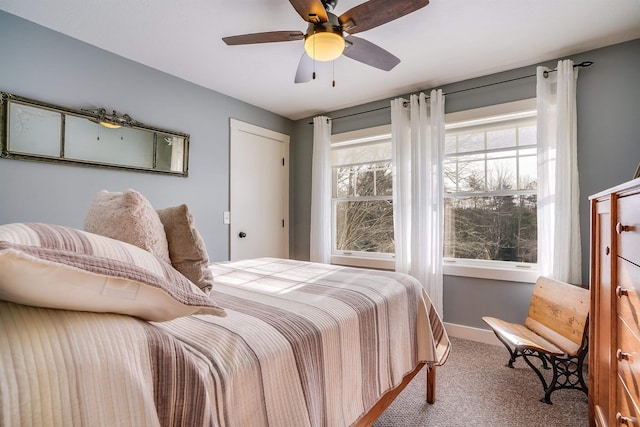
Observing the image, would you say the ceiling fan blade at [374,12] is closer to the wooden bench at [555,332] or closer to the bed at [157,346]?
the bed at [157,346]

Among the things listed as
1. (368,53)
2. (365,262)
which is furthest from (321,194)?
(368,53)

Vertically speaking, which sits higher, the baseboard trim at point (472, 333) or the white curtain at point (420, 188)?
the white curtain at point (420, 188)

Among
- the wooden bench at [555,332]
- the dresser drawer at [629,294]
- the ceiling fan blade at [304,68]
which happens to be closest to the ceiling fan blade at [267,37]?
the ceiling fan blade at [304,68]

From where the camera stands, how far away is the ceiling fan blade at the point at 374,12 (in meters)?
1.52

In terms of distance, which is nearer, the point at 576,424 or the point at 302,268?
the point at 576,424

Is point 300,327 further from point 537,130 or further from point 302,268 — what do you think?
point 537,130

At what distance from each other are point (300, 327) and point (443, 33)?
7.81ft

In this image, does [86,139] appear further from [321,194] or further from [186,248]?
[321,194]

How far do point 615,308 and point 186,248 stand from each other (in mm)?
1762

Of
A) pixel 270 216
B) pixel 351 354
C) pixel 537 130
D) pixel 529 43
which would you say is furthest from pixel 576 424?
pixel 270 216

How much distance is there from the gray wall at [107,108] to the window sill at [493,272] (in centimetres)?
247

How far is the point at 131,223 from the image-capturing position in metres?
1.09

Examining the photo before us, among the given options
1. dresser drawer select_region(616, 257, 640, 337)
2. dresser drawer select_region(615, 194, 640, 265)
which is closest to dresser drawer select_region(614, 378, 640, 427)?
dresser drawer select_region(616, 257, 640, 337)

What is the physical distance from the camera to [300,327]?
39.9 inches
